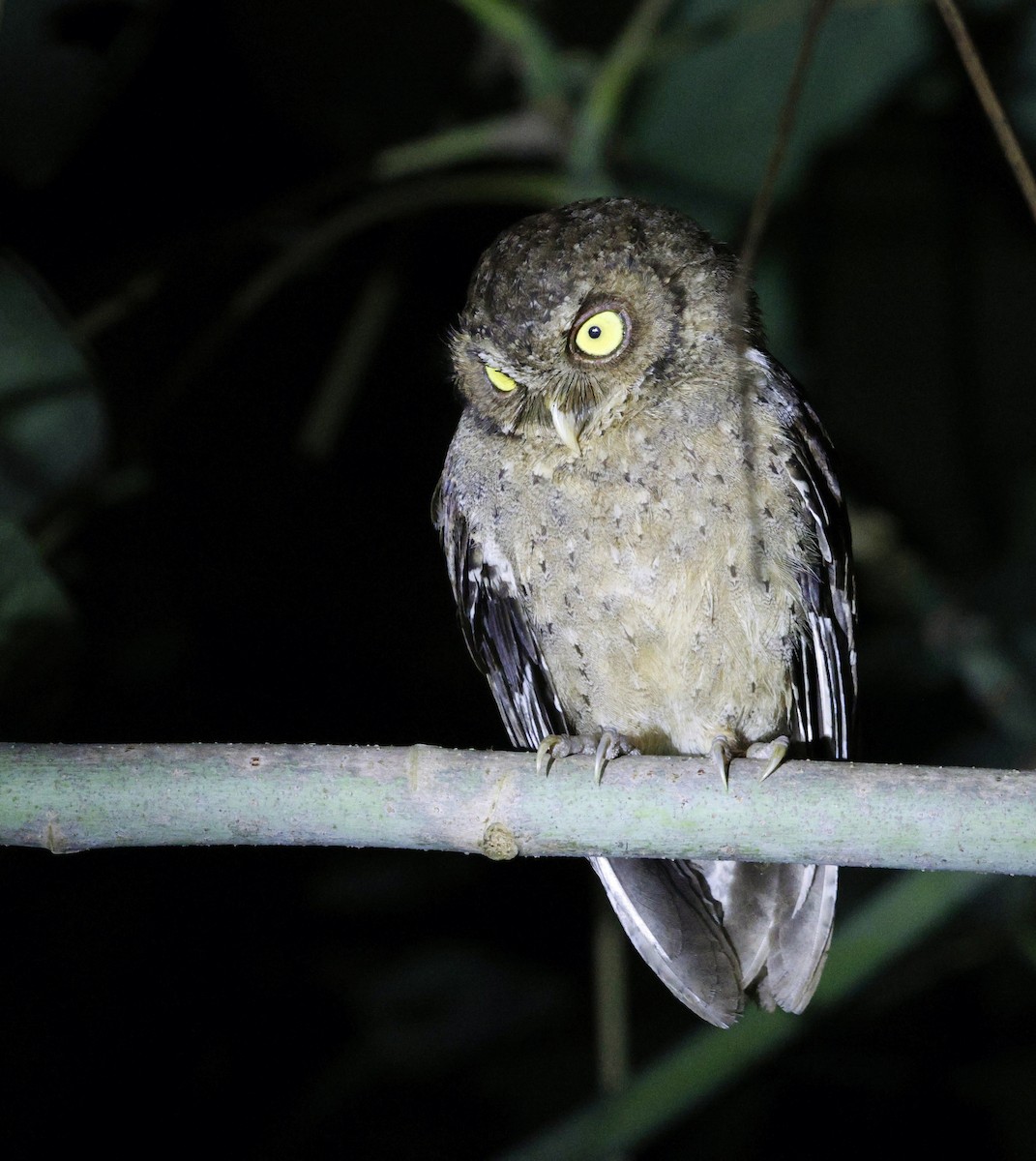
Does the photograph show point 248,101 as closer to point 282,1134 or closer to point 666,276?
point 666,276

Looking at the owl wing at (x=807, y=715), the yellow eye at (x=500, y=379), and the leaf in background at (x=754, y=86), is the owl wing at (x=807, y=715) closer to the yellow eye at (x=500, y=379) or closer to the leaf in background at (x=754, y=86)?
the yellow eye at (x=500, y=379)

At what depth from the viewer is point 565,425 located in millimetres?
2322

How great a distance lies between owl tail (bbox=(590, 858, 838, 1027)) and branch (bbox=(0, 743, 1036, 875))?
95 centimetres

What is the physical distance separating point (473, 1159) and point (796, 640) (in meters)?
1.95

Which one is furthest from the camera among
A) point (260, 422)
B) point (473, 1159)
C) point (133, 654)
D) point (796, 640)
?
point (473, 1159)

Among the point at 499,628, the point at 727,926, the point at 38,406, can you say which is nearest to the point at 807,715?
the point at 727,926

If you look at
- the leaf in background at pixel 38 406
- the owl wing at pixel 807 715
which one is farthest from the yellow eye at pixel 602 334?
the leaf in background at pixel 38 406

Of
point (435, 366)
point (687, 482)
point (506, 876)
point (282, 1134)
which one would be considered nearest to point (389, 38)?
point (435, 366)

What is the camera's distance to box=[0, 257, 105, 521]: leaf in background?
212 cm

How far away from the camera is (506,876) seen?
3.66 metres

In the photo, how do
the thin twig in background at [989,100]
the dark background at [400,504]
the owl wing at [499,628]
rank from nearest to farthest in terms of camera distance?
the thin twig in background at [989,100], the owl wing at [499,628], the dark background at [400,504]

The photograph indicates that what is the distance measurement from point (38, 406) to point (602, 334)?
1.04 meters

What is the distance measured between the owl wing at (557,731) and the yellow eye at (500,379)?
31 cm

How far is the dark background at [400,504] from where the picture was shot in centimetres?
301
